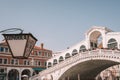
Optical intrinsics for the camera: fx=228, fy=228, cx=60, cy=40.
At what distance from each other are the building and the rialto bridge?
168 inches

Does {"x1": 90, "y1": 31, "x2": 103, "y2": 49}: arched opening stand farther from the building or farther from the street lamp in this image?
the street lamp

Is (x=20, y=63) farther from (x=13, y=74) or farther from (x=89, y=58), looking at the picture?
(x=89, y=58)

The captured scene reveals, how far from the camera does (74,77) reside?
1000 inches

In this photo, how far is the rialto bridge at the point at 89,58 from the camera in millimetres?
18625

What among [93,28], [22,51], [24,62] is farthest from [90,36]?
[22,51]

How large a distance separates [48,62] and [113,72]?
9.12 metres

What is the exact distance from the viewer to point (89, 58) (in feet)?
63.2

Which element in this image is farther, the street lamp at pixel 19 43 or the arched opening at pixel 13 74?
the arched opening at pixel 13 74

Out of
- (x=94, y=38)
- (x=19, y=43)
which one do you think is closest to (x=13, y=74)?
(x=94, y=38)

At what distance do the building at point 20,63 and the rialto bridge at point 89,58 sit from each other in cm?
426

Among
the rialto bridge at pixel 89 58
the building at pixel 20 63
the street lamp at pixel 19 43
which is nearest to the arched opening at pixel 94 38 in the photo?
the rialto bridge at pixel 89 58

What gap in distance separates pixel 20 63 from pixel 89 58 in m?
13.1

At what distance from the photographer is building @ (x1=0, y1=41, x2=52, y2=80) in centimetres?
2861

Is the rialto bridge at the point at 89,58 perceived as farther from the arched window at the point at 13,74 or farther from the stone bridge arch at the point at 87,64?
the arched window at the point at 13,74
